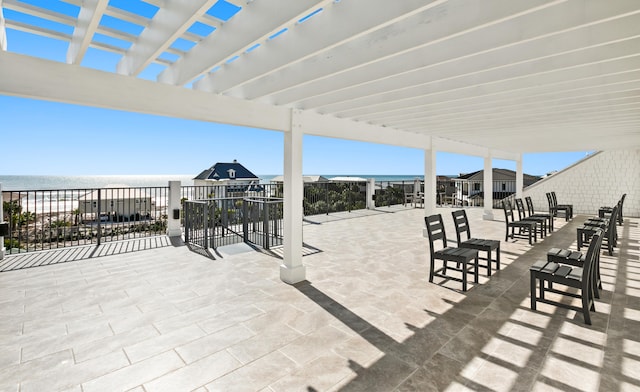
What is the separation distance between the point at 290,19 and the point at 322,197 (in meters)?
9.32

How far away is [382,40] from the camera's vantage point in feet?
7.40

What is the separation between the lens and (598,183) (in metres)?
11.5

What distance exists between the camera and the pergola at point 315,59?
1.86 m

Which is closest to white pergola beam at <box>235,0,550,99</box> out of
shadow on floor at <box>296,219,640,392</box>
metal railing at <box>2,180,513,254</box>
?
shadow on floor at <box>296,219,640,392</box>

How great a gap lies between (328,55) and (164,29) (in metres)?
1.24

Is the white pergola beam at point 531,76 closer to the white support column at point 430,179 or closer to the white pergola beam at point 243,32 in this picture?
the white pergola beam at point 243,32

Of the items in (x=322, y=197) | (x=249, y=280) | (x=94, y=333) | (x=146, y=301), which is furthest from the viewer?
(x=322, y=197)

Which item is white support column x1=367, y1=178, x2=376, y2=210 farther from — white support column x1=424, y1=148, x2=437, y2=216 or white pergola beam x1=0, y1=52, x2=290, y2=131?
white pergola beam x1=0, y1=52, x2=290, y2=131

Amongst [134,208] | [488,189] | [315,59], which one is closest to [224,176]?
[134,208]

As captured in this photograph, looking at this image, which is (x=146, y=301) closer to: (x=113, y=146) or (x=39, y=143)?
(x=39, y=143)

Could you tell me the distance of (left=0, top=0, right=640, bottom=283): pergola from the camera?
1.86 metres

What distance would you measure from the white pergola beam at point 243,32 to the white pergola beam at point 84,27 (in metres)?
0.73

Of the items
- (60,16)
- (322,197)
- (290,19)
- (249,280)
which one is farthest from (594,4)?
(322,197)

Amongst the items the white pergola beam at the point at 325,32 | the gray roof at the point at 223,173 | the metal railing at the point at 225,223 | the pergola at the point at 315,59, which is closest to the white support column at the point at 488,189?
the pergola at the point at 315,59
